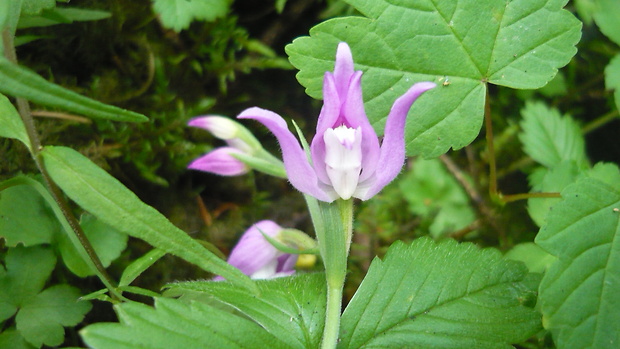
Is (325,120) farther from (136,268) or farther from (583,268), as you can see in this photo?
(583,268)

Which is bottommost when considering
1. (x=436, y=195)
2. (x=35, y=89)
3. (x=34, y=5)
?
(x=436, y=195)

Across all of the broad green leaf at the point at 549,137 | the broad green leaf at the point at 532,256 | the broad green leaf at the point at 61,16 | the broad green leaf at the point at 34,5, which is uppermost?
the broad green leaf at the point at 34,5

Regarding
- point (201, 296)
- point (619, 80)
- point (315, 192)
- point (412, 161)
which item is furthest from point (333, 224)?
point (412, 161)

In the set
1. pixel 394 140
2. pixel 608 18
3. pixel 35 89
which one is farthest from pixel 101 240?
pixel 608 18

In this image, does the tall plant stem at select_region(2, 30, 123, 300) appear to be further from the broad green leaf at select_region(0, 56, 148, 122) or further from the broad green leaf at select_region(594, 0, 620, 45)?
the broad green leaf at select_region(594, 0, 620, 45)

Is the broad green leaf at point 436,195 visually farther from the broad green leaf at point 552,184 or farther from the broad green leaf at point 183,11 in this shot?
the broad green leaf at point 183,11

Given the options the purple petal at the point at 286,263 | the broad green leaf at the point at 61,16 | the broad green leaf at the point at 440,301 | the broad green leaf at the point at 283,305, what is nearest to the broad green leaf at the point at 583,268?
the broad green leaf at the point at 440,301

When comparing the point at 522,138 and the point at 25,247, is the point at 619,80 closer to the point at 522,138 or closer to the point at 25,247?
the point at 522,138
